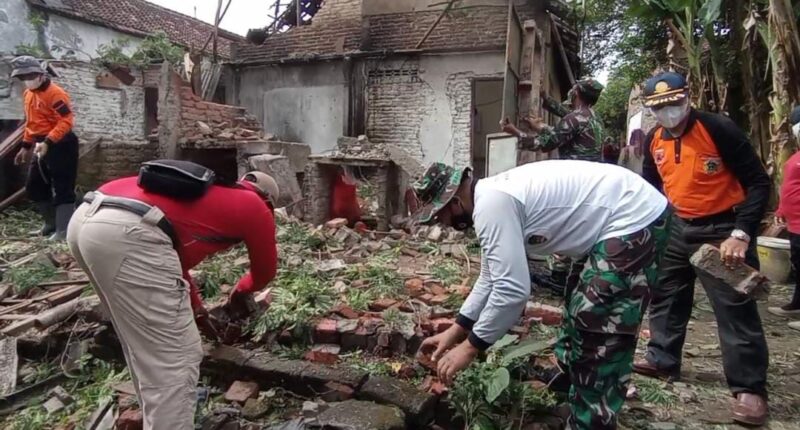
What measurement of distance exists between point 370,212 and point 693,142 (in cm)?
632

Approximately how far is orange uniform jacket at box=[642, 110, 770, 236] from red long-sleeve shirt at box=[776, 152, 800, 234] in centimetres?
215

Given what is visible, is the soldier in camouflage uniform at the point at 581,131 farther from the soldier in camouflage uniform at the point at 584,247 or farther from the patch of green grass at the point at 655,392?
the soldier in camouflage uniform at the point at 584,247

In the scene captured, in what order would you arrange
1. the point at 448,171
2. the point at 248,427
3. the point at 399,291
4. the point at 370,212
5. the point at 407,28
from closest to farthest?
the point at 448,171, the point at 248,427, the point at 399,291, the point at 370,212, the point at 407,28

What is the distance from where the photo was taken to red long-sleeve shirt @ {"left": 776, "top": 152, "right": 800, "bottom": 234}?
4512 mm

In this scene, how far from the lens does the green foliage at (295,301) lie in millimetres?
3443

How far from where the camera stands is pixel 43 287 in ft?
14.5

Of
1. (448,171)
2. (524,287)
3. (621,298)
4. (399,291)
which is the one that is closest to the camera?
(524,287)

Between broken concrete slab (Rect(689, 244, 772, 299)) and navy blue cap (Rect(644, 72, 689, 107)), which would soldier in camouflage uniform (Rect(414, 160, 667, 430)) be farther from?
navy blue cap (Rect(644, 72, 689, 107))

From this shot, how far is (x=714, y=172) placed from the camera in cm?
293

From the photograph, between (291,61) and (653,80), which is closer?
(653,80)

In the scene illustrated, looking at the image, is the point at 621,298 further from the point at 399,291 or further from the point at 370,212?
the point at 370,212

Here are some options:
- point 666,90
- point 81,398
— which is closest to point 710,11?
point 666,90

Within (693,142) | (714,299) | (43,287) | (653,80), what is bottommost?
(43,287)

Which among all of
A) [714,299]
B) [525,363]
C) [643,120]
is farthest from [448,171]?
[643,120]
